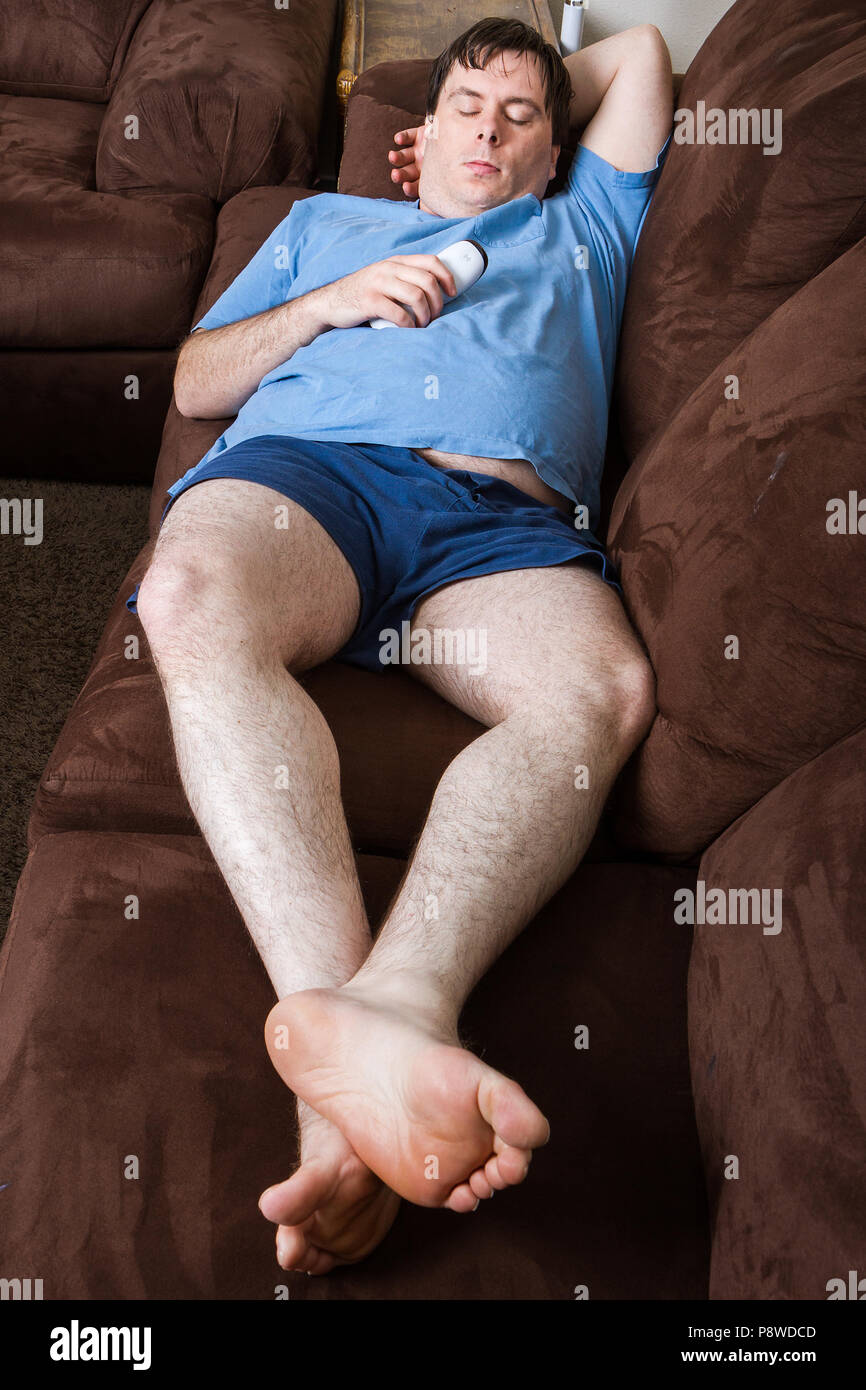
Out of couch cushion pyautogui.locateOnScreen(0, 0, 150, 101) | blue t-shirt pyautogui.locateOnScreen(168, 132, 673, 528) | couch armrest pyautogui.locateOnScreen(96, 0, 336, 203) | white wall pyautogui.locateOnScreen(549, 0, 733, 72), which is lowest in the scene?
blue t-shirt pyautogui.locateOnScreen(168, 132, 673, 528)

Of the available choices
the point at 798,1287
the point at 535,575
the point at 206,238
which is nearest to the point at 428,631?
the point at 535,575

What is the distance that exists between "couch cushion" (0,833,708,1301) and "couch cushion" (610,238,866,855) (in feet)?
0.43

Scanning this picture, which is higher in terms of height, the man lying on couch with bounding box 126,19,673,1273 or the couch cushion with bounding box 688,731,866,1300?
the man lying on couch with bounding box 126,19,673,1273

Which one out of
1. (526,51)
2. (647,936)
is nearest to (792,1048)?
(647,936)

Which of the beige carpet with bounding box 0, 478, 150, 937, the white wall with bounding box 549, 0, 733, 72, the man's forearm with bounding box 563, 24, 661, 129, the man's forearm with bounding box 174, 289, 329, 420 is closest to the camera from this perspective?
the man's forearm with bounding box 174, 289, 329, 420

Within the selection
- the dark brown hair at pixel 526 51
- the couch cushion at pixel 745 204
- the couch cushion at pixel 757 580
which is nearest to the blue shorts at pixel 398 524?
the couch cushion at pixel 757 580

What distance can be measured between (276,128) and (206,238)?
0.29 meters

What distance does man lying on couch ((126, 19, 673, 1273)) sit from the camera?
709 millimetres

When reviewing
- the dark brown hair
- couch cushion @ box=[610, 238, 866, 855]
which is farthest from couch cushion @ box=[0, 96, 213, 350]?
couch cushion @ box=[610, 238, 866, 855]

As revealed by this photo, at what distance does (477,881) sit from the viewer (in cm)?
84

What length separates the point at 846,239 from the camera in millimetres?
1141

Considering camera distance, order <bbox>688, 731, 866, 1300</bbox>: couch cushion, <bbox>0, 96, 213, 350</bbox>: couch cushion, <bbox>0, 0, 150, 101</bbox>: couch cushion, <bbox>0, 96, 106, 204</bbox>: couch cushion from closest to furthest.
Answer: <bbox>688, 731, 866, 1300</bbox>: couch cushion, <bbox>0, 96, 213, 350</bbox>: couch cushion, <bbox>0, 96, 106, 204</bbox>: couch cushion, <bbox>0, 0, 150, 101</bbox>: couch cushion

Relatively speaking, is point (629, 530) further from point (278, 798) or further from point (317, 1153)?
point (317, 1153)

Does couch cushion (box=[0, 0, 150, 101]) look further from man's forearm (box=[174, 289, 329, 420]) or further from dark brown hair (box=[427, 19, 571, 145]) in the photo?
man's forearm (box=[174, 289, 329, 420])
